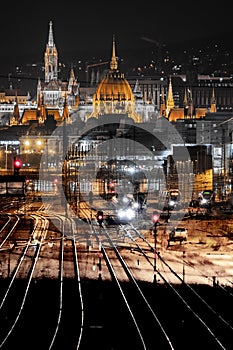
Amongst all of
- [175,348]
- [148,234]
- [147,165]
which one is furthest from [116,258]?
[147,165]

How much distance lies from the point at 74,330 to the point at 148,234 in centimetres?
1267

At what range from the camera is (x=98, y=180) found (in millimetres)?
41219

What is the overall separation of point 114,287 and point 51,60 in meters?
84.8

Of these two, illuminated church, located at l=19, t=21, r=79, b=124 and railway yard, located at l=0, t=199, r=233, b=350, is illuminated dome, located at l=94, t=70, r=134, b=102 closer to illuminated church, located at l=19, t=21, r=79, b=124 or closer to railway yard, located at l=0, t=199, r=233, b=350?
illuminated church, located at l=19, t=21, r=79, b=124

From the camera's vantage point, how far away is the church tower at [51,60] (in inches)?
3792

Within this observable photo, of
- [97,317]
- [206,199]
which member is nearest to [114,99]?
[206,199]

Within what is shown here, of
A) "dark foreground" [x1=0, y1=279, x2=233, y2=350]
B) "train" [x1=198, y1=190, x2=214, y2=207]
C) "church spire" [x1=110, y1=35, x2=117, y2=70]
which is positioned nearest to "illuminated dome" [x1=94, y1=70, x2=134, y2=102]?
"church spire" [x1=110, y1=35, x2=117, y2=70]

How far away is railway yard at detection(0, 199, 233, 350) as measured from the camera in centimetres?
1194

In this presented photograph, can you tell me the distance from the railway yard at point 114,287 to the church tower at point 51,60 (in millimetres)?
72230

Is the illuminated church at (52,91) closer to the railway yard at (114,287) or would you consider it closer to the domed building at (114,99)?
the domed building at (114,99)

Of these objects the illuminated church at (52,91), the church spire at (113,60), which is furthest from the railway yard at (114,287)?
the illuminated church at (52,91)

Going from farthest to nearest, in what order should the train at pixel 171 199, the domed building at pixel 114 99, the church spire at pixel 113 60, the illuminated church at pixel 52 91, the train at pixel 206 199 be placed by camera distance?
1. the illuminated church at pixel 52 91
2. the church spire at pixel 113 60
3. the domed building at pixel 114 99
4. the train at pixel 171 199
5. the train at pixel 206 199

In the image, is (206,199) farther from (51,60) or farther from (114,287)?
(51,60)

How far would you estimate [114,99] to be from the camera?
80500 mm
